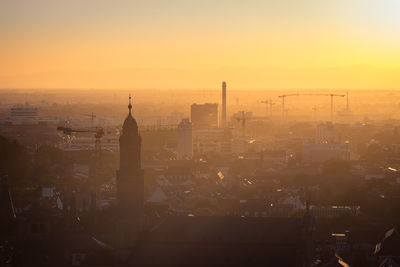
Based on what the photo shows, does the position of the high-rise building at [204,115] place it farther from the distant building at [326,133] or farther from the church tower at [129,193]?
the church tower at [129,193]

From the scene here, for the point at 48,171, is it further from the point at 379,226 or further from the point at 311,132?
the point at 311,132

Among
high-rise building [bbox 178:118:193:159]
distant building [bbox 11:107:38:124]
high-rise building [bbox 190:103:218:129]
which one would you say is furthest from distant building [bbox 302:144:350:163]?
distant building [bbox 11:107:38:124]

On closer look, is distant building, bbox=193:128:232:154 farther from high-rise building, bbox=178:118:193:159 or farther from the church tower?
the church tower

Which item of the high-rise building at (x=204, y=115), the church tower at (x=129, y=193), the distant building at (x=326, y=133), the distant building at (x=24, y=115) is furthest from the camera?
the distant building at (x=24, y=115)

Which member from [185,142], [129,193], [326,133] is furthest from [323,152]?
[129,193]

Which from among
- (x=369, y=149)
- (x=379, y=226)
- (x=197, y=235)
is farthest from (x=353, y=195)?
(x=369, y=149)

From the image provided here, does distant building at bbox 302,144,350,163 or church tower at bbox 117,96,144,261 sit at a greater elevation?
→ church tower at bbox 117,96,144,261

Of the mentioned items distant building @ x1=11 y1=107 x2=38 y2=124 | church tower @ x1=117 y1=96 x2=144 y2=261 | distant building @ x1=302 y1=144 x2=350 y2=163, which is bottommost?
distant building @ x1=302 y1=144 x2=350 y2=163

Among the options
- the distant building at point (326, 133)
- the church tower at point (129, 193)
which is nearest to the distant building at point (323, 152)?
the distant building at point (326, 133)
